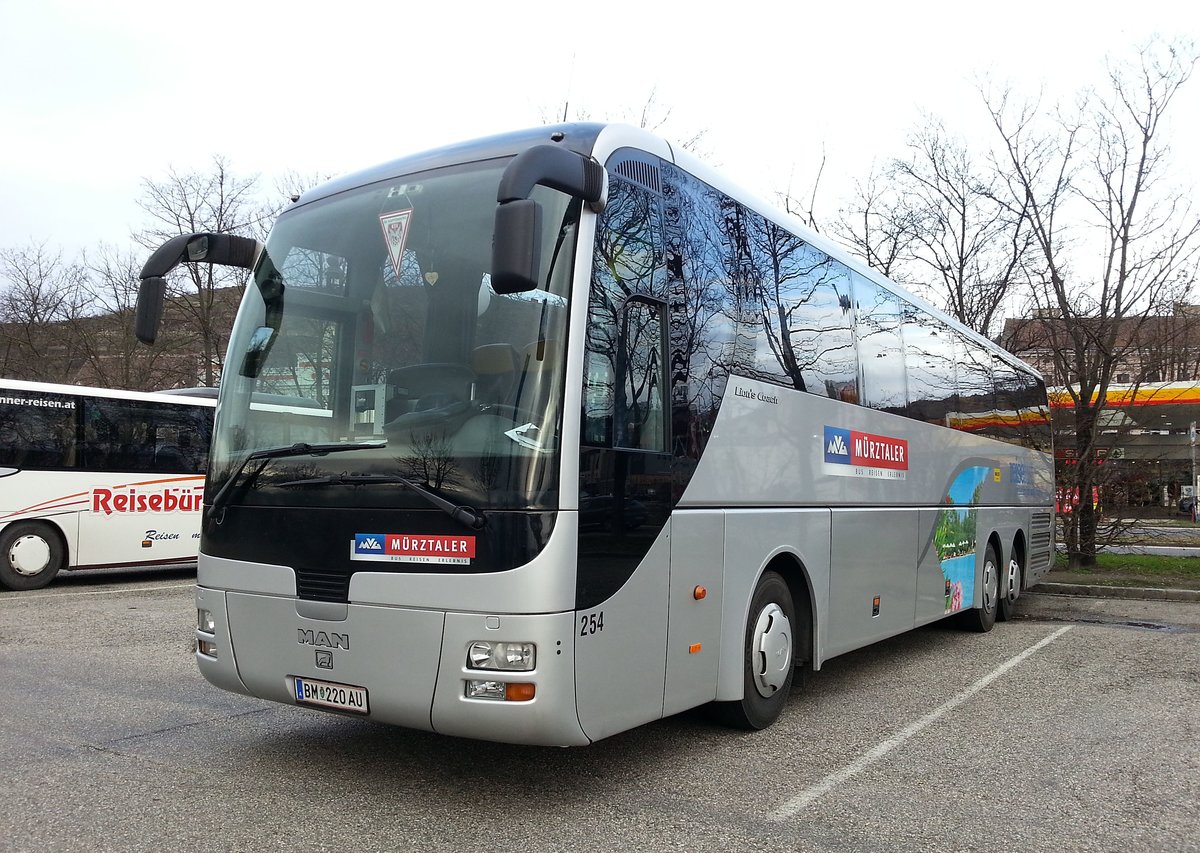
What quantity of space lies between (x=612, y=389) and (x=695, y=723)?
264cm

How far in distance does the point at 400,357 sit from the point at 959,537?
7091 millimetres

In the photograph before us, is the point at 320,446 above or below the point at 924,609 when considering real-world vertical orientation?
above

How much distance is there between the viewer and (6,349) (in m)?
34.9

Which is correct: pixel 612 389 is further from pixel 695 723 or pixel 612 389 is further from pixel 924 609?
pixel 924 609

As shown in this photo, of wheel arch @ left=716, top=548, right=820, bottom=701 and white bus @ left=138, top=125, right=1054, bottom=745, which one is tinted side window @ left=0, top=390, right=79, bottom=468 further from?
wheel arch @ left=716, top=548, right=820, bottom=701

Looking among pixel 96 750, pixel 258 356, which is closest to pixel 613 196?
pixel 258 356

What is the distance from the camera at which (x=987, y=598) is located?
1130cm

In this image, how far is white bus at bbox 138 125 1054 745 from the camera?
447 cm

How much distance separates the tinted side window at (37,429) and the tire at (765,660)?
38.7 feet

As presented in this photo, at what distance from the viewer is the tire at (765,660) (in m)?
6.12

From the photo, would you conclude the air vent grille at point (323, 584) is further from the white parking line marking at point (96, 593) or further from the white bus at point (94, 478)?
the white bus at point (94, 478)

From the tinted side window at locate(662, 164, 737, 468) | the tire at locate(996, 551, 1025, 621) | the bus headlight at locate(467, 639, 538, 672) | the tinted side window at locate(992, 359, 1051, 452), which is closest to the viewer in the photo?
the bus headlight at locate(467, 639, 538, 672)

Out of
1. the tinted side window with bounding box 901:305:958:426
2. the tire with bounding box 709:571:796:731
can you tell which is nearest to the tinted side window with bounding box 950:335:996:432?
the tinted side window with bounding box 901:305:958:426

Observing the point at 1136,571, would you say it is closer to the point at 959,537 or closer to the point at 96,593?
the point at 959,537
